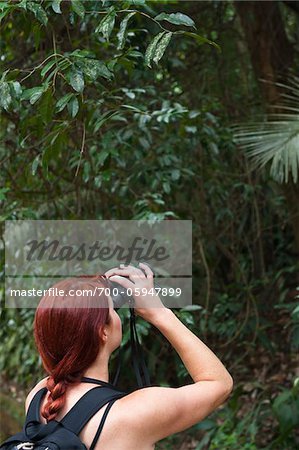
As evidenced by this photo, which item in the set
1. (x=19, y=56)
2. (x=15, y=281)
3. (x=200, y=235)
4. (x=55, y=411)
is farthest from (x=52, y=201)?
(x=55, y=411)

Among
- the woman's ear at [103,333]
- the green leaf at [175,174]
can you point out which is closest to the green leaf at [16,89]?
the woman's ear at [103,333]

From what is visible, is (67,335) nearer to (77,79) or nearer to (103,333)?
(103,333)

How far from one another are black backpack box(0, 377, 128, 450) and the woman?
0.01m

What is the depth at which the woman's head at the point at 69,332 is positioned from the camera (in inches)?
54.7

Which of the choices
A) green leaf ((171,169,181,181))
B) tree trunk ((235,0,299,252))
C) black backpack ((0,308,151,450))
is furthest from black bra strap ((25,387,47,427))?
tree trunk ((235,0,299,252))

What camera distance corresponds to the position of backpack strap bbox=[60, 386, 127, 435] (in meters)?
1.33

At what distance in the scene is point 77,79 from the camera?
1909 mm

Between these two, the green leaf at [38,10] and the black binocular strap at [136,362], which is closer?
the black binocular strap at [136,362]

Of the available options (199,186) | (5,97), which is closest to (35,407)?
(5,97)

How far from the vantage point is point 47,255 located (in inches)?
139

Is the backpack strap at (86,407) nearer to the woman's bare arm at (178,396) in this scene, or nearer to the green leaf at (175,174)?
the woman's bare arm at (178,396)

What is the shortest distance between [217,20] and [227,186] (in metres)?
1.03

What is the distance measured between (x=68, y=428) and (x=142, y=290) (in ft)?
1.01

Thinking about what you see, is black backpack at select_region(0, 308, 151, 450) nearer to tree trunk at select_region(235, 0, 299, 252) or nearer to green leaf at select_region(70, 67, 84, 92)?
green leaf at select_region(70, 67, 84, 92)
